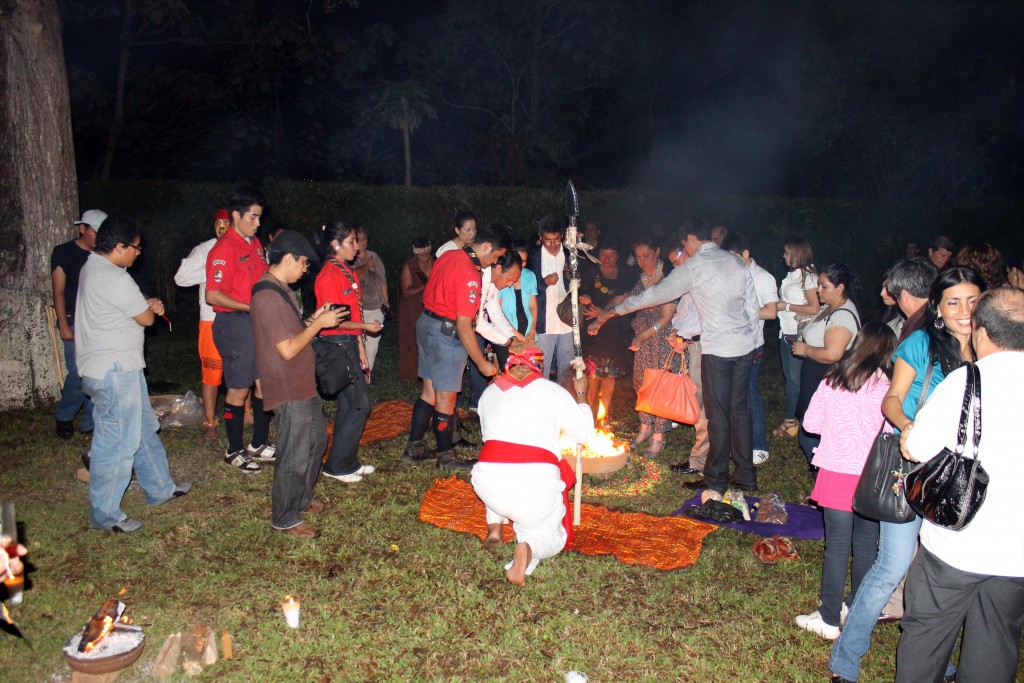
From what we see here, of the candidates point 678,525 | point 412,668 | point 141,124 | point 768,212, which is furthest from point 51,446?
point 141,124

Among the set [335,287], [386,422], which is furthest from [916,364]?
[386,422]

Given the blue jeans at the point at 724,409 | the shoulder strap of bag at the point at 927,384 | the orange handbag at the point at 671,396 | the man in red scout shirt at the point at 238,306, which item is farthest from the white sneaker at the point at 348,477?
the shoulder strap of bag at the point at 927,384

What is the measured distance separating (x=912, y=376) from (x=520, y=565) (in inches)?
99.7

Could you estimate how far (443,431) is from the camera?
6906 millimetres

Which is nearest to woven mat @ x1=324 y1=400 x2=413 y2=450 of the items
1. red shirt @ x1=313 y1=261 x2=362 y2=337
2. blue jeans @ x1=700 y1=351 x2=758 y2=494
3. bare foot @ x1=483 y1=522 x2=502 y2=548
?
red shirt @ x1=313 y1=261 x2=362 y2=337

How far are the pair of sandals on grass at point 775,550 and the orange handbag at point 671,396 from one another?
4.81 feet

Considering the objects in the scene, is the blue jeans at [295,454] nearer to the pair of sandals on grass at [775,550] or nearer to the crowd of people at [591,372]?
the crowd of people at [591,372]

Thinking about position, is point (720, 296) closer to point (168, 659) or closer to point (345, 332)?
point (345, 332)

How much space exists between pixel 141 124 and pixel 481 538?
61.7 feet

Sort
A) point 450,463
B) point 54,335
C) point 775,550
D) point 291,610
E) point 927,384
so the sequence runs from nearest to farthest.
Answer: point 927,384 < point 291,610 < point 775,550 < point 450,463 < point 54,335

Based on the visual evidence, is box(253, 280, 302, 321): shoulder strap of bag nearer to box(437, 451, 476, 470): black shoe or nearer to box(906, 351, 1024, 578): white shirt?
box(437, 451, 476, 470): black shoe

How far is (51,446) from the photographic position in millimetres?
7453

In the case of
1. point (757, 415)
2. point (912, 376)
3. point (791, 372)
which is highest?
point (912, 376)

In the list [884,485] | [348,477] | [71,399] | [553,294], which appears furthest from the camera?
[553,294]
